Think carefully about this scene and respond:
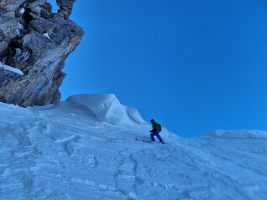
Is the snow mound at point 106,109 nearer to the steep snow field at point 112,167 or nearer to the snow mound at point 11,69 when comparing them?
the steep snow field at point 112,167

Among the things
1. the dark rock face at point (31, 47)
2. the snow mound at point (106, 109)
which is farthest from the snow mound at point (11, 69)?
the snow mound at point (106, 109)

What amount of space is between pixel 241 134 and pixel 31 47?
852 inches

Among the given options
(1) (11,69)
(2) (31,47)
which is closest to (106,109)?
(2) (31,47)

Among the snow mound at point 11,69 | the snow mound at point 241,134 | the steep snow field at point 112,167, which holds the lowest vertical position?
the steep snow field at point 112,167

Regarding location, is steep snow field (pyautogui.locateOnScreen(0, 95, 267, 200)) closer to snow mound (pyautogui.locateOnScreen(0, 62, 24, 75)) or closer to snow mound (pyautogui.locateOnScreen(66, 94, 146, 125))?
snow mound (pyautogui.locateOnScreen(0, 62, 24, 75))

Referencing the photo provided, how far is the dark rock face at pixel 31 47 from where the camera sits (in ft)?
92.8

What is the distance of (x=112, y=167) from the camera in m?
13.8

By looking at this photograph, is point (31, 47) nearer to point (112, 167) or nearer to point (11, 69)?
point (11, 69)

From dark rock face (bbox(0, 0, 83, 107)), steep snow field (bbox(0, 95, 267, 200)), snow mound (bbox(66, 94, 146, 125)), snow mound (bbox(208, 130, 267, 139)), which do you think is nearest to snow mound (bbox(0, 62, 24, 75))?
dark rock face (bbox(0, 0, 83, 107))

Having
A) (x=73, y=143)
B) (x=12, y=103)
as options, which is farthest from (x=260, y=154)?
(x=12, y=103)

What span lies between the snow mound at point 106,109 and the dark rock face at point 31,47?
14.2ft

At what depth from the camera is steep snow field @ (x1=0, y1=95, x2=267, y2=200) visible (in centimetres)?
1047

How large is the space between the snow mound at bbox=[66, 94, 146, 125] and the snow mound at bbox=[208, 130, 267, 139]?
25.7 ft

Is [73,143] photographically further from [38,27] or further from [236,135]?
[38,27]
